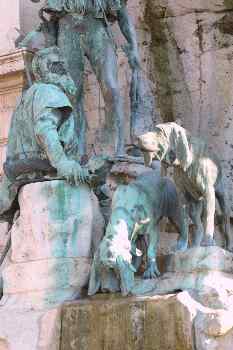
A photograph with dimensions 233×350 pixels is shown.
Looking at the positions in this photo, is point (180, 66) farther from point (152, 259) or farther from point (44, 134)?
point (152, 259)

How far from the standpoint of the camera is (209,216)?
630cm

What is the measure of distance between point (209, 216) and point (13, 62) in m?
3.61

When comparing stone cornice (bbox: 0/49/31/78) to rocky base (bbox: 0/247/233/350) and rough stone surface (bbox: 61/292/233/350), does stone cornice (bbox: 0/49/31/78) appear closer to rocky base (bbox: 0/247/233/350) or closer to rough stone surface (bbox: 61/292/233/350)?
rocky base (bbox: 0/247/233/350)

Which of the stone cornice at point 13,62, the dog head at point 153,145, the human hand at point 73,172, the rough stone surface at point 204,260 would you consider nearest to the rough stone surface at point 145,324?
the rough stone surface at point 204,260

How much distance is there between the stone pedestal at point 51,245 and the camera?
6312mm

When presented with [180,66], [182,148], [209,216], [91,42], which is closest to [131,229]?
[209,216]

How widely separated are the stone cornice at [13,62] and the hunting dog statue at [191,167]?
3036 millimetres

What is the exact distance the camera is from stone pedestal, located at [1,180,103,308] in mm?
6312

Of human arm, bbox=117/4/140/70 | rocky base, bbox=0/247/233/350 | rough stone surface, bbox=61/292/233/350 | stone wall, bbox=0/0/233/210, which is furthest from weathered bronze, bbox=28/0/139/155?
rough stone surface, bbox=61/292/233/350

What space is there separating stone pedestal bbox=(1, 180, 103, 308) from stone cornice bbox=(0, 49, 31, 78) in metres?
2.67

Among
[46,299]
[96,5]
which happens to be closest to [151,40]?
[96,5]

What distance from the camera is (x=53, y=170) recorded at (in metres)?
6.73

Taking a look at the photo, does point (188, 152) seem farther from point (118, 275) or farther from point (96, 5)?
point (96, 5)

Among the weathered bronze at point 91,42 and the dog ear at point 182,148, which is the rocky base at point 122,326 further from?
the weathered bronze at point 91,42
